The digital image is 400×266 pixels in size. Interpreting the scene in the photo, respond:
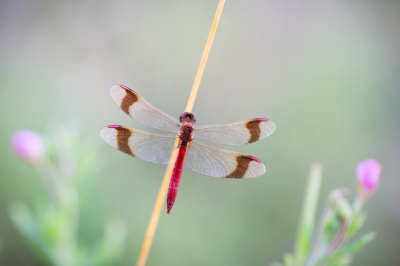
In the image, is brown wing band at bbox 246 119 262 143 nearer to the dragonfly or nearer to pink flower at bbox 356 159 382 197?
the dragonfly

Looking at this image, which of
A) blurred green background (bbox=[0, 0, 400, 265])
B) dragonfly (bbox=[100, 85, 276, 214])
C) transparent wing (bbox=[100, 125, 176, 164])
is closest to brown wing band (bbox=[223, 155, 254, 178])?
dragonfly (bbox=[100, 85, 276, 214])

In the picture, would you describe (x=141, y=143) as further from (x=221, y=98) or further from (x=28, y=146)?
(x=221, y=98)

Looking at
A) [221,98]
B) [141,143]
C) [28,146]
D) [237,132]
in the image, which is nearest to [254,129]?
[237,132]

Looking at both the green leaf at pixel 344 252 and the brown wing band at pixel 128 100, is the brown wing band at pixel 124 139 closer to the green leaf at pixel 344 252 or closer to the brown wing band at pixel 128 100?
the brown wing band at pixel 128 100

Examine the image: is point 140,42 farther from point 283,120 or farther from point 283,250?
point 283,250

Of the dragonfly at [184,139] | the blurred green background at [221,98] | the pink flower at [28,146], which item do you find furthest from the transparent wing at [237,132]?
the blurred green background at [221,98]
